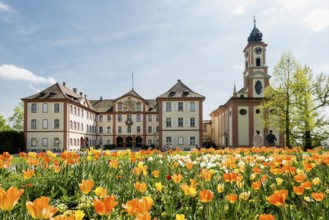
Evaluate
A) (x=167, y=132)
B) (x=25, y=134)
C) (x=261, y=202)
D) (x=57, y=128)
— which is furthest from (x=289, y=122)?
(x=25, y=134)

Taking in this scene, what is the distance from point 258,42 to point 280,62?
15740 mm

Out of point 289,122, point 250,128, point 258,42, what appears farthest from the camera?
point 258,42

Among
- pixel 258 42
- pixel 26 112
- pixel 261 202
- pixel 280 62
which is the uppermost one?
pixel 258 42

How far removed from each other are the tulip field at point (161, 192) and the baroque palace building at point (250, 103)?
38.6 meters

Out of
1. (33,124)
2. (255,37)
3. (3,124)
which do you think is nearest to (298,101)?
(255,37)

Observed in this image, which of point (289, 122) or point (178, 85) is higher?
point (178, 85)

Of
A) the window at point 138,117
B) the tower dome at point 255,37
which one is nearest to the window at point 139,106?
the window at point 138,117

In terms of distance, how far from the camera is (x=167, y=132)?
167 ft

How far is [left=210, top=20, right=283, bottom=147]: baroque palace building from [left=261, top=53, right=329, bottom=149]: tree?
8063 millimetres

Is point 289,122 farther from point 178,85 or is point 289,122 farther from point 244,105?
point 178,85

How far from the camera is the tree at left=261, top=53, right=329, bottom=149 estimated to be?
32125mm

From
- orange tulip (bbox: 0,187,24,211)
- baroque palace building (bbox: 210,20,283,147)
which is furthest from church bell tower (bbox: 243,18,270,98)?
orange tulip (bbox: 0,187,24,211)

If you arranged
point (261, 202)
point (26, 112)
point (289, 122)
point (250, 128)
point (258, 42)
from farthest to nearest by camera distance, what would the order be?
point (26, 112)
point (258, 42)
point (250, 128)
point (289, 122)
point (261, 202)

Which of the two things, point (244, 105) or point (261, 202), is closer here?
point (261, 202)
